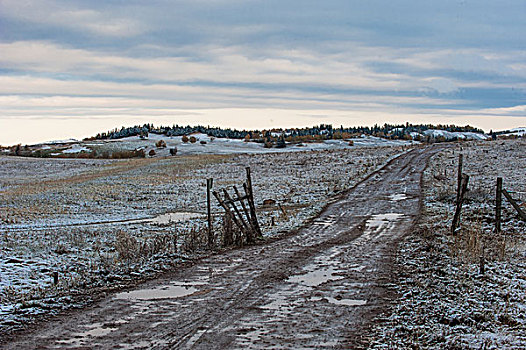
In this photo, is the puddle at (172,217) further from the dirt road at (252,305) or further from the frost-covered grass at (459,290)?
the frost-covered grass at (459,290)

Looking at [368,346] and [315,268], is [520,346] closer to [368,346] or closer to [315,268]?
[368,346]

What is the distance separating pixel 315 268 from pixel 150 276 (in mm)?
3702

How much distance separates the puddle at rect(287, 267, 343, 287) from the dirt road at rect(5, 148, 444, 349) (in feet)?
0.07

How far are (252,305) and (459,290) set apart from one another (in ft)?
12.3

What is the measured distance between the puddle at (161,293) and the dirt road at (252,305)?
18 millimetres

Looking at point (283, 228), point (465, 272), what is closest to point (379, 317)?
point (465, 272)

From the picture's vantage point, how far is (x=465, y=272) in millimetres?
9992

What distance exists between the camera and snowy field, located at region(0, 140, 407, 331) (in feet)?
34.7

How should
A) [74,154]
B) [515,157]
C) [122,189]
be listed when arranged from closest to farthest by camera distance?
[122,189] → [515,157] → [74,154]

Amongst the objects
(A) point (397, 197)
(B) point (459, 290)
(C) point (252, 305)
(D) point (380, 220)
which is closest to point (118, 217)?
(D) point (380, 220)

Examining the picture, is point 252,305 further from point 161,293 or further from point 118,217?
point 118,217

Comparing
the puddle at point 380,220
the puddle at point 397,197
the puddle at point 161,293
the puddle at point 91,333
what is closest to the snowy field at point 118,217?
the puddle at point 161,293

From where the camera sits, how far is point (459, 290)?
8898 millimetres

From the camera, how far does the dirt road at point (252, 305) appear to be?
6.79 metres
